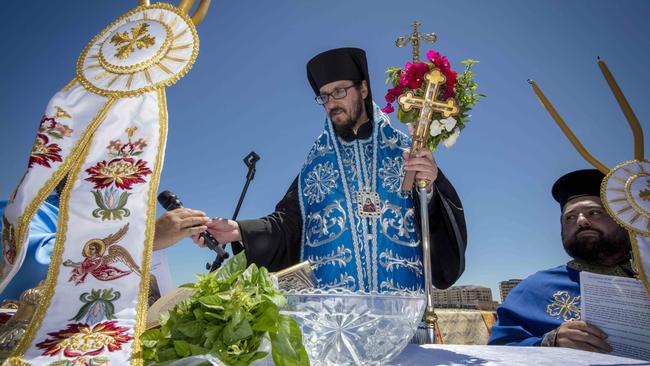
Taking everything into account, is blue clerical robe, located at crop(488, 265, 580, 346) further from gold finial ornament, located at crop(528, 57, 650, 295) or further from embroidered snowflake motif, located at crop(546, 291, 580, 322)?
A: gold finial ornament, located at crop(528, 57, 650, 295)

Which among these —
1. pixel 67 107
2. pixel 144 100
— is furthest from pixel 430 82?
pixel 67 107

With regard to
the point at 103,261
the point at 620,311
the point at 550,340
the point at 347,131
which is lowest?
the point at 550,340

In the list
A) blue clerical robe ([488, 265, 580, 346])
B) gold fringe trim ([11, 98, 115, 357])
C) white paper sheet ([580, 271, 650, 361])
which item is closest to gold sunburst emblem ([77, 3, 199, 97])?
gold fringe trim ([11, 98, 115, 357])

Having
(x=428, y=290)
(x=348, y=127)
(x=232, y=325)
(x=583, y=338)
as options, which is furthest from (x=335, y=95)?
(x=232, y=325)

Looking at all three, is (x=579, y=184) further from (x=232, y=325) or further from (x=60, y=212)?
(x=60, y=212)

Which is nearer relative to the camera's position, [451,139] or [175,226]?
[175,226]

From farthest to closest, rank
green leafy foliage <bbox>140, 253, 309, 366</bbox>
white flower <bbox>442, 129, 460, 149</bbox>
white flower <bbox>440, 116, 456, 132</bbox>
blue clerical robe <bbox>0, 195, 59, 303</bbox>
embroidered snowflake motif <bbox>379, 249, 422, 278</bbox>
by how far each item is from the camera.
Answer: embroidered snowflake motif <bbox>379, 249, 422, 278</bbox>, white flower <bbox>442, 129, 460, 149</bbox>, white flower <bbox>440, 116, 456, 132</bbox>, blue clerical robe <bbox>0, 195, 59, 303</bbox>, green leafy foliage <bbox>140, 253, 309, 366</bbox>

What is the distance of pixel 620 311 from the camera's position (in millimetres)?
3520

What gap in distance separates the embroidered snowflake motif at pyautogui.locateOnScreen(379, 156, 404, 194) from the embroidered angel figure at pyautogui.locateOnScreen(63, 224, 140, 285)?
309 cm

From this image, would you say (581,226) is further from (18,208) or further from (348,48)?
(18,208)

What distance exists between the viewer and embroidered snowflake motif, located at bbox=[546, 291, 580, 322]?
14.4 ft

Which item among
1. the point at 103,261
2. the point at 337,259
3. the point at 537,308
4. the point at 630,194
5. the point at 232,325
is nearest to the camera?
the point at 232,325

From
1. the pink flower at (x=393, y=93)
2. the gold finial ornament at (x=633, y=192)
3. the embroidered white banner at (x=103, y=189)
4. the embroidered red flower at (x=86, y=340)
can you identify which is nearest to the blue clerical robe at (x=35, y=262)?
the embroidered white banner at (x=103, y=189)

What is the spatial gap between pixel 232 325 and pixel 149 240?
0.74 metres
